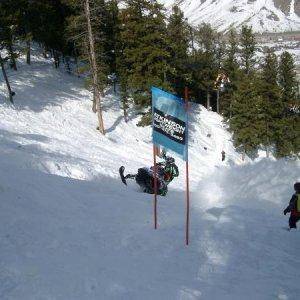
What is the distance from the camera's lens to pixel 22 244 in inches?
370

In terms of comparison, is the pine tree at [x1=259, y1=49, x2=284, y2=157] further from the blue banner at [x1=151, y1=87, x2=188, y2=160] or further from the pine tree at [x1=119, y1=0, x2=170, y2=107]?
the blue banner at [x1=151, y1=87, x2=188, y2=160]

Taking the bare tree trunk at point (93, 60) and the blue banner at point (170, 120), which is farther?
the bare tree trunk at point (93, 60)

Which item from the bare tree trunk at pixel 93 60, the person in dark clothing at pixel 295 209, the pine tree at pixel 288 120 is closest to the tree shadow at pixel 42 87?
the bare tree trunk at pixel 93 60

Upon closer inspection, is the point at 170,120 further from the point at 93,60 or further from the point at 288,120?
the point at 288,120

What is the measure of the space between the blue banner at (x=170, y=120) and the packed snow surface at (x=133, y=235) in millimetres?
2323

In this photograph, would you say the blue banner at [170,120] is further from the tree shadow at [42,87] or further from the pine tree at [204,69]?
the pine tree at [204,69]

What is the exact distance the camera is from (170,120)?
10797 millimetres

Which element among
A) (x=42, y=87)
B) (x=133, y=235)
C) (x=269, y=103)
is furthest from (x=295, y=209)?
(x=269, y=103)

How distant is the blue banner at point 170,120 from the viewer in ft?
34.9

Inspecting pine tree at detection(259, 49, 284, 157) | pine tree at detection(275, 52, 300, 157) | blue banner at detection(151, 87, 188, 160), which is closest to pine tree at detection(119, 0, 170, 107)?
pine tree at detection(259, 49, 284, 157)

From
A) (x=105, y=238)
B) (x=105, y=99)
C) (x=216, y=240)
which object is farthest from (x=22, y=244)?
(x=105, y=99)

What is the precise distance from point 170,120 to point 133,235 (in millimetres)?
2965

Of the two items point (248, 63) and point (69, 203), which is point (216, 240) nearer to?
point (69, 203)

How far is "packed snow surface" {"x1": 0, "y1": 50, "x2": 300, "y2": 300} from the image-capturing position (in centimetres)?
811
